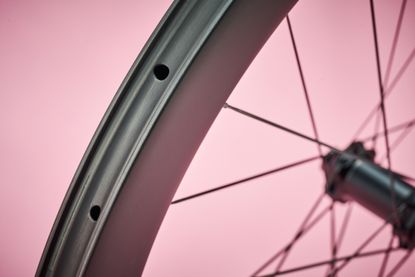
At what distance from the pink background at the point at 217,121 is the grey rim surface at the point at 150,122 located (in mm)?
429

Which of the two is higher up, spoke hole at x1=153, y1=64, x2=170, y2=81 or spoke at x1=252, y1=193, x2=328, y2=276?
spoke hole at x1=153, y1=64, x2=170, y2=81

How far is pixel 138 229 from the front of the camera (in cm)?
43

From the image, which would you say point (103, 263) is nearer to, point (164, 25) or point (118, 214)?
point (118, 214)

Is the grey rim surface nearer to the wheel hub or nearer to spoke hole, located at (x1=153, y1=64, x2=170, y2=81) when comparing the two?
spoke hole, located at (x1=153, y1=64, x2=170, y2=81)

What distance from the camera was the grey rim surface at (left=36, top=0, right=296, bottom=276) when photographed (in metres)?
0.38

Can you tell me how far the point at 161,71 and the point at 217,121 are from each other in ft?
1.79

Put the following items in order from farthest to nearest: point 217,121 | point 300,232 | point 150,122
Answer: point 217,121 → point 300,232 → point 150,122

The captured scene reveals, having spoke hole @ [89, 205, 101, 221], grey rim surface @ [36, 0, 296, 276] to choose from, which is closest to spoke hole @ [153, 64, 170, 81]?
grey rim surface @ [36, 0, 296, 276]

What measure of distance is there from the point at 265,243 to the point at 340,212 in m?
0.22

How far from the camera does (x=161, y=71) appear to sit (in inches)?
15.6

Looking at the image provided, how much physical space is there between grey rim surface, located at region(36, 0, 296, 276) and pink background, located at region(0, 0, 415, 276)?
1.41ft

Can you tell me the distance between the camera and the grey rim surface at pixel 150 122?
0.38 meters

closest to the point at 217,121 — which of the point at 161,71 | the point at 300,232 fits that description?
the point at 300,232

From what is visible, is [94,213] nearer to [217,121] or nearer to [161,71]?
[161,71]
